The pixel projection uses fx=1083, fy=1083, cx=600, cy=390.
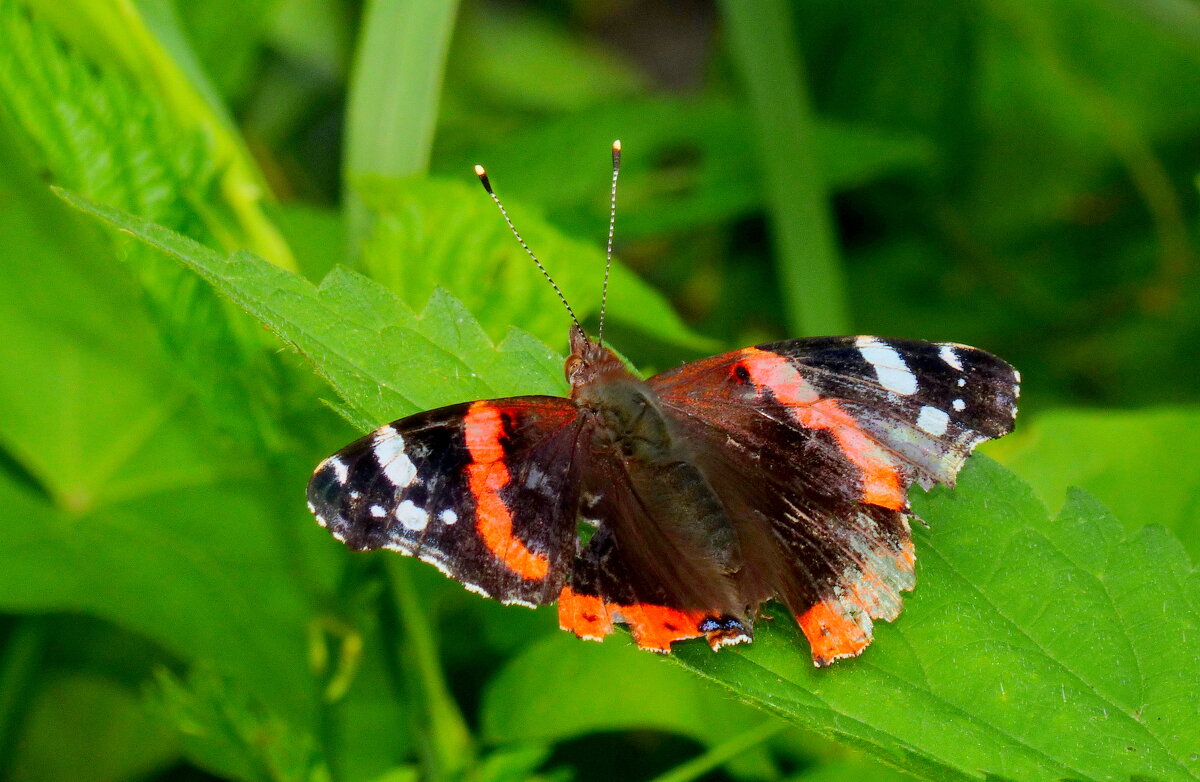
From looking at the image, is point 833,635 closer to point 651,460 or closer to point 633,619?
point 633,619

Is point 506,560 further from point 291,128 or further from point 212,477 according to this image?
point 291,128

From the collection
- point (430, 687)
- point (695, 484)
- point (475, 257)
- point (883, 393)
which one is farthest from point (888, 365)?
point (430, 687)

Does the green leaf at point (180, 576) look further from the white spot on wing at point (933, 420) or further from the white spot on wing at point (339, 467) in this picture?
the white spot on wing at point (933, 420)

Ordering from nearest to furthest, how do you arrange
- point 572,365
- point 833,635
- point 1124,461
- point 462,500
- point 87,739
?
point 833,635 → point 462,500 → point 572,365 → point 1124,461 → point 87,739

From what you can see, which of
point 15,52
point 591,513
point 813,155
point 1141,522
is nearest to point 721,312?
point 813,155

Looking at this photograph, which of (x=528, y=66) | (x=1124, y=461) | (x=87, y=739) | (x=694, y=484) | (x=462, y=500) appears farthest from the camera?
(x=528, y=66)

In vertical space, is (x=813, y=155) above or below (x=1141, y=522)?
above

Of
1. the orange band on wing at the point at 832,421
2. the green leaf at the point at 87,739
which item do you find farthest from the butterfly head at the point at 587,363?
the green leaf at the point at 87,739
